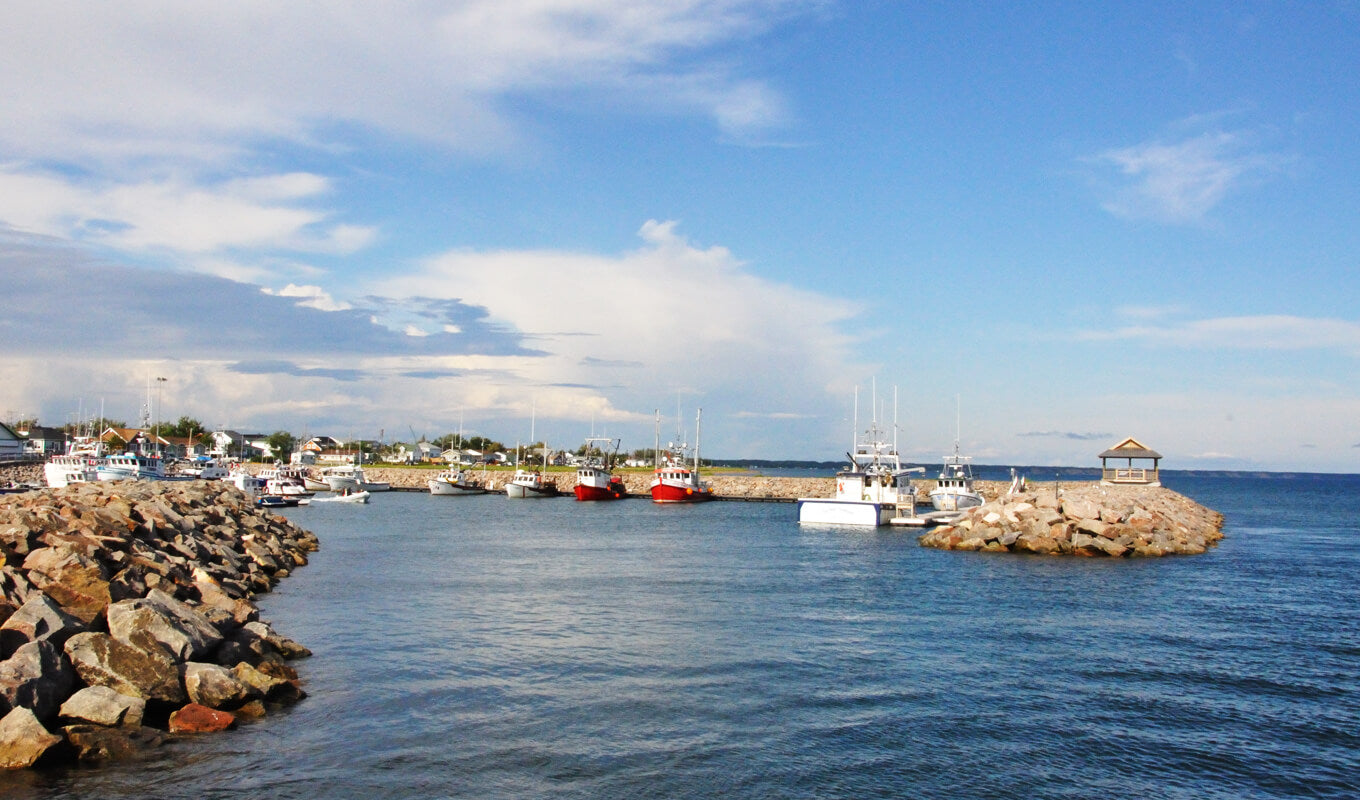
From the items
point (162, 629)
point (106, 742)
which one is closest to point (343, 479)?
point (162, 629)

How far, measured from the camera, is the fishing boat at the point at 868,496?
71.2 m

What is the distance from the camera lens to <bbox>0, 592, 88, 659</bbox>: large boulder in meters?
16.2

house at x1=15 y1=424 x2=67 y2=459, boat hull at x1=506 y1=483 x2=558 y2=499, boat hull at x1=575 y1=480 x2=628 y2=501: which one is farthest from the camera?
house at x1=15 y1=424 x2=67 y2=459

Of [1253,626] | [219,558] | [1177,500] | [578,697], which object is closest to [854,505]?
[1177,500]

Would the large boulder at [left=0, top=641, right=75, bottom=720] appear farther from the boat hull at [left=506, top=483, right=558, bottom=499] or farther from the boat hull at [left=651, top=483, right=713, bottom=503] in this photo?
the boat hull at [left=506, top=483, right=558, bottom=499]

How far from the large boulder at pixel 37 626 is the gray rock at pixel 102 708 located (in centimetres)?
150

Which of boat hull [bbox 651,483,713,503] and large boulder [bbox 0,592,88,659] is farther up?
large boulder [bbox 0,592,88,659]

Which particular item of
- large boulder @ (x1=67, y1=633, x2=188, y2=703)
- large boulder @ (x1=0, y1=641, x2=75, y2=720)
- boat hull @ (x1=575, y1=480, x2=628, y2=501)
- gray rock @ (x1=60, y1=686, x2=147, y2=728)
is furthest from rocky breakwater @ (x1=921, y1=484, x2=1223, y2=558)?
boat hull @ (x1=575, y1=480, x2=628, y2=501)

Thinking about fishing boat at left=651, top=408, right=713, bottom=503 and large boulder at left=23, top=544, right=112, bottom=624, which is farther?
fishing boat at left=651, top=408, right=713, bottom=503

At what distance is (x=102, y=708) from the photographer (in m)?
15.5

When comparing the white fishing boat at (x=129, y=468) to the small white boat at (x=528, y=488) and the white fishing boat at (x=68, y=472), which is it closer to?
the white fishing boat at (x=68, y=472)

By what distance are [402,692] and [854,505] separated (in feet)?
182

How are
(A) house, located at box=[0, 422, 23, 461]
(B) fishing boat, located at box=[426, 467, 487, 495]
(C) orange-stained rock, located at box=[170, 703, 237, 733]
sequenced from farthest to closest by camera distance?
(B) fishing boat, located at box=[426, 467, 487, 495] → (A) house, located at box=[0, 422, 23, 461] → (C) orange-stained rock, located at box=[170, 703, 237, 733]

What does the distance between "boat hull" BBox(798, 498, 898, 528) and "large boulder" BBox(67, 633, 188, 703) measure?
58.1 meters
